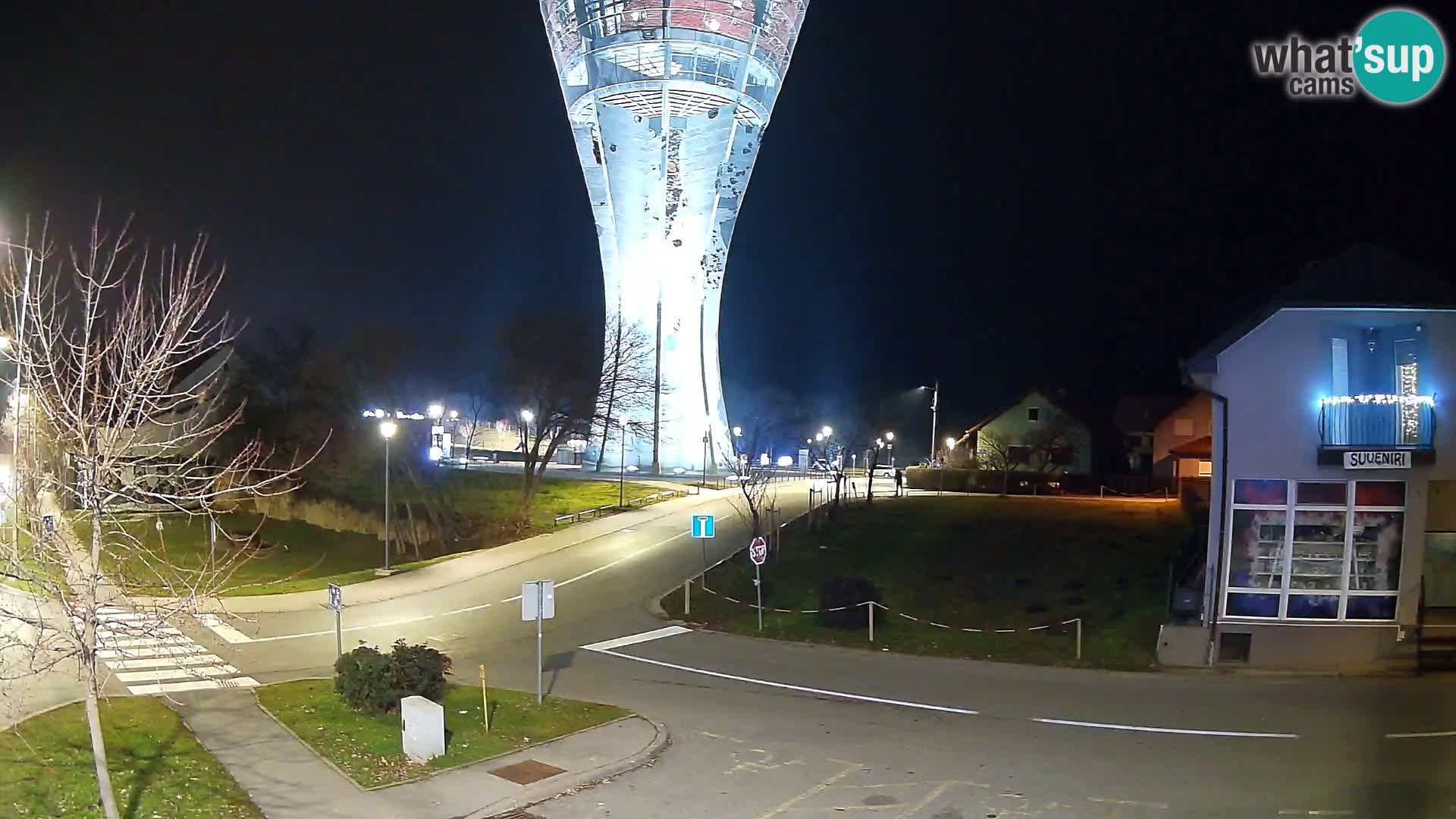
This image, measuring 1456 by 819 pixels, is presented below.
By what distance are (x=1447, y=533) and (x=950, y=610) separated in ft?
34.7

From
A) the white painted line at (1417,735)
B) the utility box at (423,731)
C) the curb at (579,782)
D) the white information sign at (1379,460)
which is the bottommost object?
the curb at (579,782)

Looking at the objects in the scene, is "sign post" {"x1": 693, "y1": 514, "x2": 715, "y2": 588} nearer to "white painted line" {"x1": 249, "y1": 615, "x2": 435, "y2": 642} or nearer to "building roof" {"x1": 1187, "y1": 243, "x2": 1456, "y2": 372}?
"white painted line" {"x1": 249, "y1": 615, "x2": 435, "y2": 642}

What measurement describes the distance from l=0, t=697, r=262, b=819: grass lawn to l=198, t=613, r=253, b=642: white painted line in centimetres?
749

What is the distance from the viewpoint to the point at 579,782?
12492 millimetres

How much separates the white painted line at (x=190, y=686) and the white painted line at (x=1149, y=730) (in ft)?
42.3

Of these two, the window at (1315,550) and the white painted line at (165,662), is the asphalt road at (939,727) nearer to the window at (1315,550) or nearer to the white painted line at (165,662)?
the white painted line at (165,662)

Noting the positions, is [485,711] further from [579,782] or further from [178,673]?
[178,673]

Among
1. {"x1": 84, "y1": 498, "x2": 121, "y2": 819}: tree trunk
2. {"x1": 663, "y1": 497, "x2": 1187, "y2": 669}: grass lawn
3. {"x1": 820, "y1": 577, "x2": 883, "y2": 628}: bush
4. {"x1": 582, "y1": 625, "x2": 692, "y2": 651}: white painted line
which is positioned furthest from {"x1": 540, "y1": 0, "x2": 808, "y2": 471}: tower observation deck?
{"x1": 84, "y1": 498, "x2": 121, "y2": 819}: tree trunk

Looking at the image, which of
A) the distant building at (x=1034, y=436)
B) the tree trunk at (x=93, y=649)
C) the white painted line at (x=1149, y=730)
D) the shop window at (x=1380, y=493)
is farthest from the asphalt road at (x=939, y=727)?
the distant building at (x=1034, y=436)

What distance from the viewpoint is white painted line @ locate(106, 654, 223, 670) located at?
17.7 metres

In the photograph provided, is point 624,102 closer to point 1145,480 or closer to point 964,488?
point 964,488

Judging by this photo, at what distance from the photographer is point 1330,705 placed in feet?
55.4

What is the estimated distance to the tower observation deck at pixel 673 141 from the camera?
5153 centimetres

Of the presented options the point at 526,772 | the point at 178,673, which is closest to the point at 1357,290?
the point at 526,772
